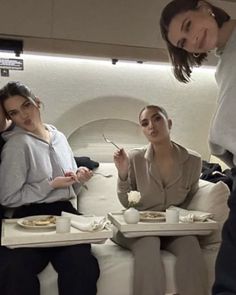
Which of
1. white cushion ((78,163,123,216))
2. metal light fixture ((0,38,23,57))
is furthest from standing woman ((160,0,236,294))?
metal light fixture ((0,38,23,57))

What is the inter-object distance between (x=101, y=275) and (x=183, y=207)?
0.67 m

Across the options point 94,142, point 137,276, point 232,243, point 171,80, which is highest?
point 171,80

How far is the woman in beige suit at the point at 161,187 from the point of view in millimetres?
1688

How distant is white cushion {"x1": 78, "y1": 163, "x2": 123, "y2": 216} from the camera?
2271 mm

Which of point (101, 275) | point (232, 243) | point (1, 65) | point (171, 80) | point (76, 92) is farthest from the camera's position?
point (171, 80)

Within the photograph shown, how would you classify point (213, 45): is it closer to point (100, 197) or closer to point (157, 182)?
point (157, 182)

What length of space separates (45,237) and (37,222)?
135 millimetres

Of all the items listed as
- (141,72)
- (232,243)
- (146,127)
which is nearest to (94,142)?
(141,72)

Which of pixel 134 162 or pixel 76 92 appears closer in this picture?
pixel 134 162

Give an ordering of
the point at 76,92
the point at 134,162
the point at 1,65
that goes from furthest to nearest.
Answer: the point at 76,92, the point at 1,65, the point at 134,162

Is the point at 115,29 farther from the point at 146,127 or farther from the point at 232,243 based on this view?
the point at 232,243

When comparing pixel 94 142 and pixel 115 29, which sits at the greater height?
pixel 115 29

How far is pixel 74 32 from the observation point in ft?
7.68

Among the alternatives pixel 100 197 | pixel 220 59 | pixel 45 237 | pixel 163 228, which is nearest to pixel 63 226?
pixel 45 237
